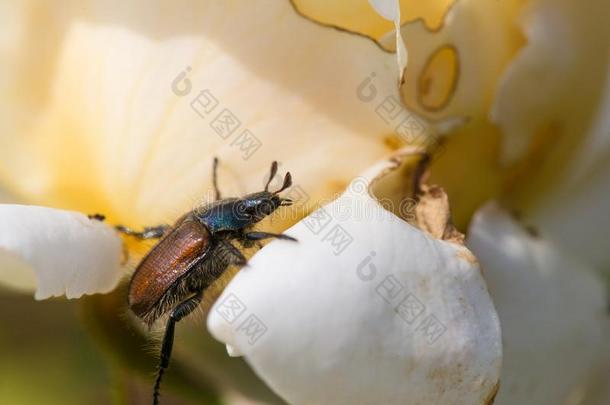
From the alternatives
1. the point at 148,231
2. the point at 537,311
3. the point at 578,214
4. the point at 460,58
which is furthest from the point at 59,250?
the point at 578,214

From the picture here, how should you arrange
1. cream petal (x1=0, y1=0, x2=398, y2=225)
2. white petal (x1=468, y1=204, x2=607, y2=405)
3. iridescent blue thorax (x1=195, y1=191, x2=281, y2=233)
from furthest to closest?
white petal (x1=468, y1=204, x2=607, y2=405) < iridescent blue thorax (x1=195, y1=191, x2=281, y2=233) < cream petal (x1=0, y1=0, x2=398, y2=225)

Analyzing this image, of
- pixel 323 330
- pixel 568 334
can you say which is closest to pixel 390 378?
pixel 323 330

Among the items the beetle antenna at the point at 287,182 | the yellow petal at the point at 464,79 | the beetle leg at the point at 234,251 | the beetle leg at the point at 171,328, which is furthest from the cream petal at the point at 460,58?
the beetle leg at the point at 171,328

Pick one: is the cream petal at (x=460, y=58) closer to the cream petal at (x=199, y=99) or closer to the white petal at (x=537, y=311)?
the cream petal at (x=199, y=99)


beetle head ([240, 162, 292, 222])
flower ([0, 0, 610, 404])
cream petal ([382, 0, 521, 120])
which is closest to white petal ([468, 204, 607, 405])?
flower ([0, 0, 610, 404])

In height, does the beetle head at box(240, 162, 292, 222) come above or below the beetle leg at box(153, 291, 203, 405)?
above

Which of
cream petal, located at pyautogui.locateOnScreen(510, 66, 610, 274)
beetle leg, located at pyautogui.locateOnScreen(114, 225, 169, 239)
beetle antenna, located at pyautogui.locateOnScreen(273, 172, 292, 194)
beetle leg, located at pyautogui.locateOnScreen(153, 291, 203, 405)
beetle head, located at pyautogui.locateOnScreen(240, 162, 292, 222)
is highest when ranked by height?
beetle antenna, located at pyautogui.locateOnScreen(273, 172, 292, 194)

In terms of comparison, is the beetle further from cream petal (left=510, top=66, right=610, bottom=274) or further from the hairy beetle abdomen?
cream petal (left=510, top=66, right=610, bottom=274)
